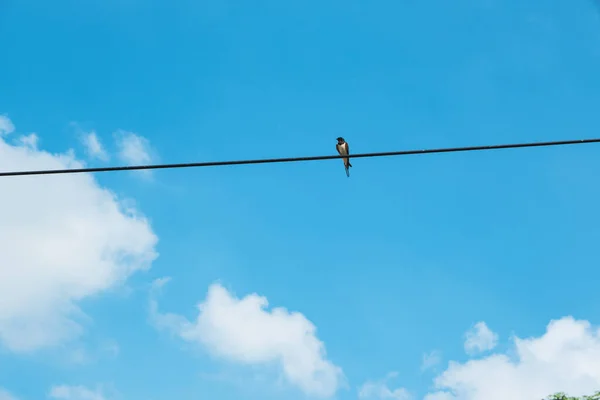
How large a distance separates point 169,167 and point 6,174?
1809mm

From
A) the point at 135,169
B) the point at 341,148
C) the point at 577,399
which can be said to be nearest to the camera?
the point at 135,169

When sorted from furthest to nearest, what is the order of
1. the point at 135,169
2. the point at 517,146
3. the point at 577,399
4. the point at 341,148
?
the point at 577,399, the point at 341,148, the point at 135,169, the point at 517,146

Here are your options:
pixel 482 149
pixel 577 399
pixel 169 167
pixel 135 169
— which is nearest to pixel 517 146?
pixel 482 149

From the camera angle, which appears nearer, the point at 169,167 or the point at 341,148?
the point at 169,167

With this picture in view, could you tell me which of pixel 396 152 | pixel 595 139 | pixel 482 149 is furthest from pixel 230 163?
pixel 595 139

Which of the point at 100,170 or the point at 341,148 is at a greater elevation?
the point at 341,148

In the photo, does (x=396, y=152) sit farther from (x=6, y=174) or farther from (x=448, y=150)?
(x=6, y=174)

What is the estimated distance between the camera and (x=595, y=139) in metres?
6.45

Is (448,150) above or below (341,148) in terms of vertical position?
below

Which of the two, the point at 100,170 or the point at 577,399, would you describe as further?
the point at 577,399

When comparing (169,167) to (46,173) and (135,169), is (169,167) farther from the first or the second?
(46,173)

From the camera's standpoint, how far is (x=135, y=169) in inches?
260

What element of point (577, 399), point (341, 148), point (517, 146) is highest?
point (341, 148)

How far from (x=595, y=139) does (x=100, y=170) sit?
5.52 m
